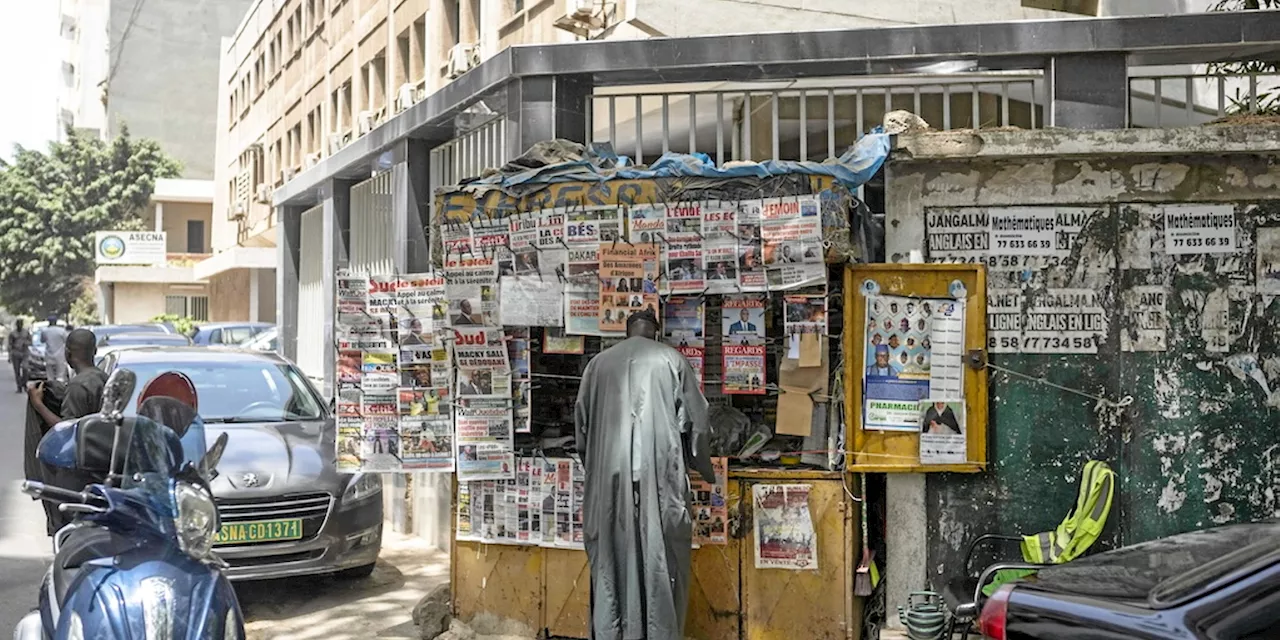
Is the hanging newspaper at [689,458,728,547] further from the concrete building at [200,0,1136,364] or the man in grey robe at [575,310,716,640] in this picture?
the concrete building at [200,0,1136,364]

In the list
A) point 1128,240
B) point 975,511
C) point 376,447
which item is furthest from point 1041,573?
point 376,447

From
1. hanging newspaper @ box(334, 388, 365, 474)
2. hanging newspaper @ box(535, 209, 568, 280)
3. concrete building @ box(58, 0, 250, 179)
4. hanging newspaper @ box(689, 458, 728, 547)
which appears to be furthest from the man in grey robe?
concrete building @ box(58, 0, 250, 179)

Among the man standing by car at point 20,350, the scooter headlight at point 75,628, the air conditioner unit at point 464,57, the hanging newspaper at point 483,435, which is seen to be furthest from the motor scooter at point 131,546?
the man standing by car at point 20,350

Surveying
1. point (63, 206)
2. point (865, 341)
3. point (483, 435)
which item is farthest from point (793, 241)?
point (63, 206)

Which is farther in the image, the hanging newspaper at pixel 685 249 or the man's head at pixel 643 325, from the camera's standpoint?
the hanging newspaper at pixel 685 249

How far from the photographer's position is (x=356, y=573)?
8.27m

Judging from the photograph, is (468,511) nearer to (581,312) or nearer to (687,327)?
(581,312)

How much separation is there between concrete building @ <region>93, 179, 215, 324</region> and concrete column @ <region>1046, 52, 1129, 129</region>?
155 ft

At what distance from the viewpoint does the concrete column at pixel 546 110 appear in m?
7.58

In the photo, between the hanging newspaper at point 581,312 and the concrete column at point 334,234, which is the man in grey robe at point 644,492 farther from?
the concrete column at point 334,234

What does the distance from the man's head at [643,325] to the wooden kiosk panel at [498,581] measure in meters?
1.31

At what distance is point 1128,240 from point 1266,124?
0.87 meters

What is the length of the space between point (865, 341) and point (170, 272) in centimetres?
4856

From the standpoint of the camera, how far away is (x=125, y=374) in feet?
14.7
